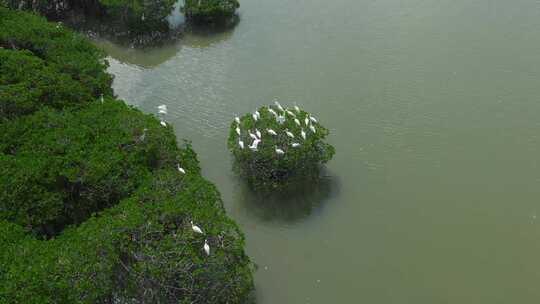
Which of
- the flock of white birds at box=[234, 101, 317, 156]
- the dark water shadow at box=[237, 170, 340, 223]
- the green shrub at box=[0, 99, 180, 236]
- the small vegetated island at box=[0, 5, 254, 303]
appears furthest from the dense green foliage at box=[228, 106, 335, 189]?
the green shrub at box=[0, 99, 180, 236]

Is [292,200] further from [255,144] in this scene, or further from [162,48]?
[162,48]

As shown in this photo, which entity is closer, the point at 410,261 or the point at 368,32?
the point at 410,261

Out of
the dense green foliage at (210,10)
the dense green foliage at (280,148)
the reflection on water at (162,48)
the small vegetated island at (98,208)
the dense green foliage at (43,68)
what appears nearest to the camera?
the small vegetated island at (98,208)

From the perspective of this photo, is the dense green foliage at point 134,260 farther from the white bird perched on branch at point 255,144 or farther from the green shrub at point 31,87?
the green shrub at point 31,87

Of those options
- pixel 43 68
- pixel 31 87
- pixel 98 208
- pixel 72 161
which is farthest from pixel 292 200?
pixel 43 68

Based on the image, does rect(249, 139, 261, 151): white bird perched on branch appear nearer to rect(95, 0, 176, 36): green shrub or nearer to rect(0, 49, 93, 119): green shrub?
rect(0, 49, 93, 119): green shrub

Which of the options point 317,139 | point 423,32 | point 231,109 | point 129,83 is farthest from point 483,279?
point 129,83

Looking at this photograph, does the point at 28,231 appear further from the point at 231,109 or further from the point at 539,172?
the point at 539,172

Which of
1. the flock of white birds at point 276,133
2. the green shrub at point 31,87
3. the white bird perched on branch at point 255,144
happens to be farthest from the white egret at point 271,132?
the green shrub at point 31,87
